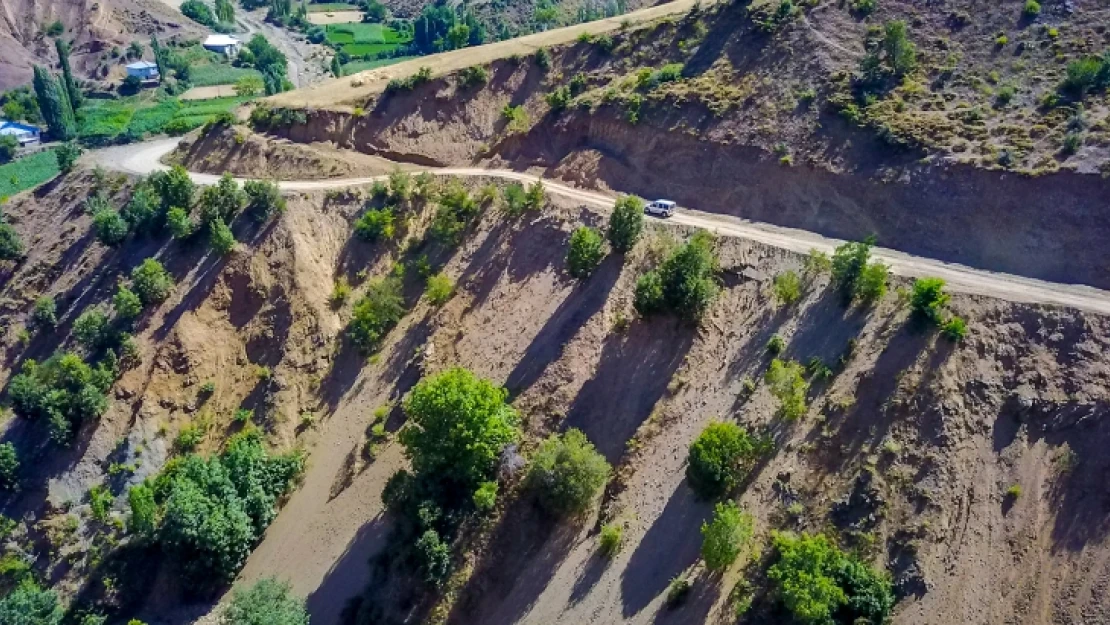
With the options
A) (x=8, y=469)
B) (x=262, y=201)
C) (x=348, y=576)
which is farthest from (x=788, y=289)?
(x=8, y=469)

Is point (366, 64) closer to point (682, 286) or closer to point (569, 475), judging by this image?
point (682, 286)

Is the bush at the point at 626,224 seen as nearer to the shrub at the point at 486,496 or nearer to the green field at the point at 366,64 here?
the shrub at the point at 486,496

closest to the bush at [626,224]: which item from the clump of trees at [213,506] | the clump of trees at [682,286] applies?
the clump of trees at [682,286]

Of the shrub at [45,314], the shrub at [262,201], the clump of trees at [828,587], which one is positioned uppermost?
the shrub at [262,201]

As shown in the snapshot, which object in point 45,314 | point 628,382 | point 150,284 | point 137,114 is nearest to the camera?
point 628,382

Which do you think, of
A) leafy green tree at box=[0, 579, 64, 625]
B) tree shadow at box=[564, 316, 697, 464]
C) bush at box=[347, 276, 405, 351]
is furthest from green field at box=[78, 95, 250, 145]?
tree shadow at box=[564, 316, 697, 464]

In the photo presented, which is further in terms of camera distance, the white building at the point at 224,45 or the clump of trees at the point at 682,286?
the white building at the point at 224,45

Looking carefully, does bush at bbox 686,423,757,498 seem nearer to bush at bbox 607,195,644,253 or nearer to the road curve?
the road curve
